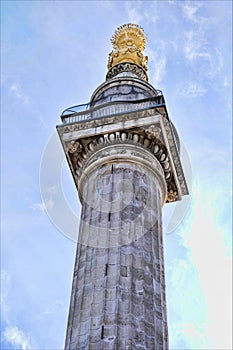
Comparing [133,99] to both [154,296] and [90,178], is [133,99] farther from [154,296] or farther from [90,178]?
[154,296]

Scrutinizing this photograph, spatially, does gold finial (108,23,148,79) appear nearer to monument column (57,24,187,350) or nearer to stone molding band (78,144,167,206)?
monument column (57,24,187,350)

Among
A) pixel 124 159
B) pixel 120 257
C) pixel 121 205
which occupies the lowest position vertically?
pixel 120 257

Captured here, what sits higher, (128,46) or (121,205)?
(128,46)

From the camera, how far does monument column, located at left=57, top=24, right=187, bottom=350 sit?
1569cm

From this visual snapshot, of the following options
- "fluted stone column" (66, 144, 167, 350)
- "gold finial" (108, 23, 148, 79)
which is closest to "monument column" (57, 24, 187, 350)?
"fluted stone column" (66, 144, 167, 350)

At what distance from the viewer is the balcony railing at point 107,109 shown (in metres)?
22.2

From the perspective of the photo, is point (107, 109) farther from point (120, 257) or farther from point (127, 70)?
point (120, 257)

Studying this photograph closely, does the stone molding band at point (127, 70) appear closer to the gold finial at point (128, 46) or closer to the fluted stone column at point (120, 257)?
the gold finial at point (128, 46)

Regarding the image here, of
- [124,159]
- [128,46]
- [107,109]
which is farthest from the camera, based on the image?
[128,46]

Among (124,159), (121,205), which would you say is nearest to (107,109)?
(124,159)

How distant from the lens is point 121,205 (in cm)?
1883

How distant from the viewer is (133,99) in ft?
76.5

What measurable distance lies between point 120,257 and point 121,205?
7.27 ft

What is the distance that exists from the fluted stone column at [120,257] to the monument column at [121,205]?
3 centimetres
